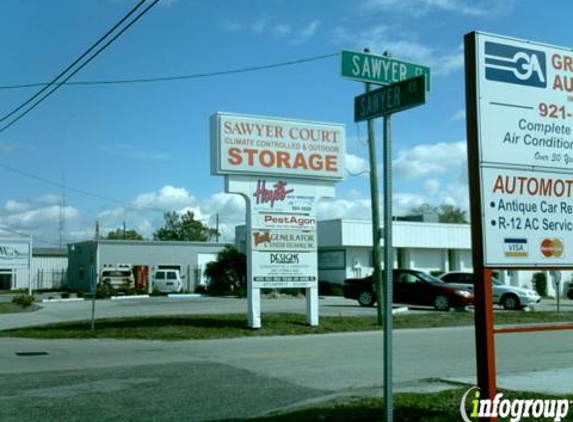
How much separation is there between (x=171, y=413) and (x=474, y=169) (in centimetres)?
454

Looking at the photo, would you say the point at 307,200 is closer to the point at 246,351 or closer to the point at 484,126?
the point at 246,351

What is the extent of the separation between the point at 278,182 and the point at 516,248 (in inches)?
536

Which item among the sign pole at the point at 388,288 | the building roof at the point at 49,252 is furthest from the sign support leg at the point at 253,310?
the building roof at the point at 49,252

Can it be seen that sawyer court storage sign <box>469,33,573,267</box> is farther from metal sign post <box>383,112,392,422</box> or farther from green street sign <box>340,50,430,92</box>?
metal sign post <box>383,112,392,422</box>

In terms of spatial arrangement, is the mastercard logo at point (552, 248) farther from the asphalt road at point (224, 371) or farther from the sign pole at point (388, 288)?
the asphalt road at point (224, 371)

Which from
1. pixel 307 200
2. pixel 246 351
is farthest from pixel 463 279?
pixel 246 351

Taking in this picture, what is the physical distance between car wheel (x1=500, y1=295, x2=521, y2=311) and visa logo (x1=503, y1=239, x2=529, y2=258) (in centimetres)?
2495

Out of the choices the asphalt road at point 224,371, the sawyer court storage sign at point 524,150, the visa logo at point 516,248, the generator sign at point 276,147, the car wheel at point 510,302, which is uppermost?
the generator sign at point 276,147

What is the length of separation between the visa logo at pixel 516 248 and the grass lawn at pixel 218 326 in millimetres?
12562

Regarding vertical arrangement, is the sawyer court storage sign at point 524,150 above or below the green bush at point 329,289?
above

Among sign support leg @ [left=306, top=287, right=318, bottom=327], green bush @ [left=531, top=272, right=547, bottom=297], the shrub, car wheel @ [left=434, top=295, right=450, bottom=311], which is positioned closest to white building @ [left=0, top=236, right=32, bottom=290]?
the shrub

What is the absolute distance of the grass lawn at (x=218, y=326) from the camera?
18.9 m

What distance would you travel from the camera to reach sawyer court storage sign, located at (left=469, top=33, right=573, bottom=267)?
6688 mm

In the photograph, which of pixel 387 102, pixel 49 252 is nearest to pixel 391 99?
pixel 387 102
